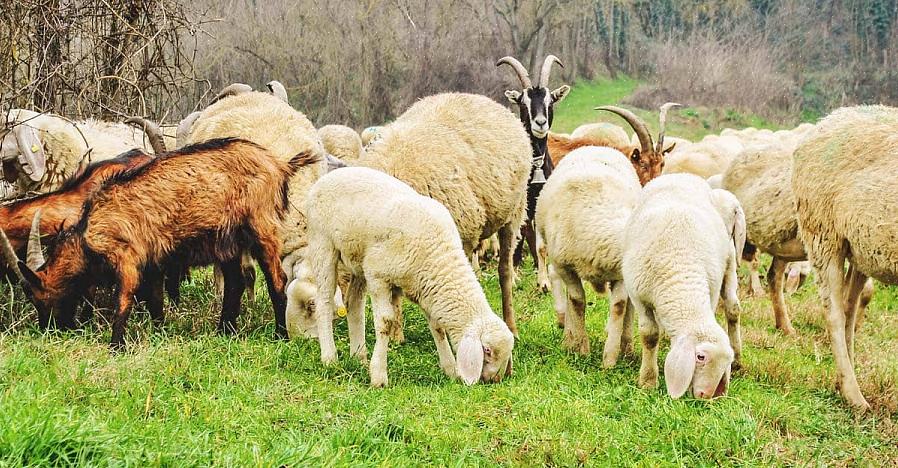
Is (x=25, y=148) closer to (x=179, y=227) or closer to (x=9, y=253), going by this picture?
(x=9, y=253)

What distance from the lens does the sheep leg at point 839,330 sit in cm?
612

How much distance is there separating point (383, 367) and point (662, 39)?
145ft

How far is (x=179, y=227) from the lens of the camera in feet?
20.9

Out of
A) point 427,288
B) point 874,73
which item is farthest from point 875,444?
point 874,73

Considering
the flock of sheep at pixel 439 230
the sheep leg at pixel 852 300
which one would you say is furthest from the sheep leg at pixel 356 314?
the sheep leg at pixel 852 300

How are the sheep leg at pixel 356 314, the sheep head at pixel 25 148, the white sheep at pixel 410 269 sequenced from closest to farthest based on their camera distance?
the white sheep at pixel 410 269, the sheep leg at pixel 356 314, the sheep head at pixel 25 148

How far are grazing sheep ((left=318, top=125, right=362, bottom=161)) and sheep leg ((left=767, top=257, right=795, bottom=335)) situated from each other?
22.2 ft

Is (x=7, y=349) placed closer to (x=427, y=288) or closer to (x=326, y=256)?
(x=326, y=256)

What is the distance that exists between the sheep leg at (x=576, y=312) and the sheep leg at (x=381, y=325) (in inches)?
72.7

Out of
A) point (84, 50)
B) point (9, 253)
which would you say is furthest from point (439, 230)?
point (84, 50)

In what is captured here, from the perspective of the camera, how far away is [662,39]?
46844 millimetres

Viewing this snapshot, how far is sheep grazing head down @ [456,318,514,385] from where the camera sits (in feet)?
18.0

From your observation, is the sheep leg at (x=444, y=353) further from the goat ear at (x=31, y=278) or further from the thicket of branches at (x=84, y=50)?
the thicket of branches at (x=84, y=50)

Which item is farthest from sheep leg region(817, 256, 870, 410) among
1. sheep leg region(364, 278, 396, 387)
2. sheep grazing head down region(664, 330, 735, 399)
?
sheep leg region(364, 278, 396, 387)
